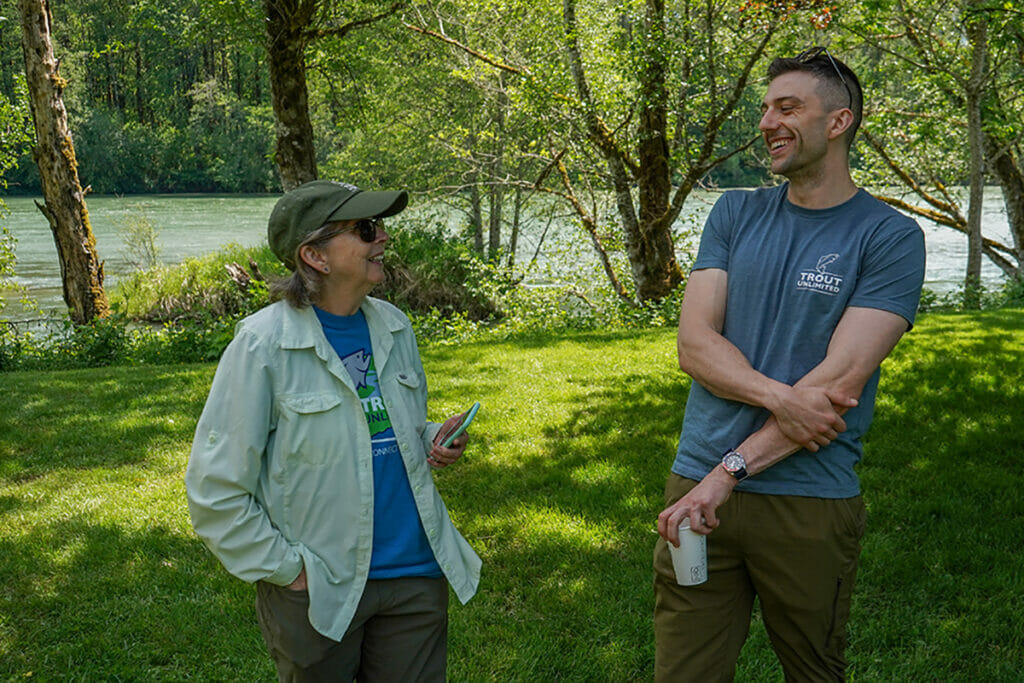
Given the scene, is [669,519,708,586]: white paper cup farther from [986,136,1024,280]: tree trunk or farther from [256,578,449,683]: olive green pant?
[986,136,1024,280]: tree trunk

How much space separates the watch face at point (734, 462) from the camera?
6.67 ft

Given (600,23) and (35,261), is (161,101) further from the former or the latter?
(600,23)

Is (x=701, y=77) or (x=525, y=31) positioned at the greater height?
(x=525, y=31)

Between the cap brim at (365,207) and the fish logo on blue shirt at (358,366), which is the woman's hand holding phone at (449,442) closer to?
the fish logo on blue shirt at (358,366)

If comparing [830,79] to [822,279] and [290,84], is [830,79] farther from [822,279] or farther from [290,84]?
[290,84]

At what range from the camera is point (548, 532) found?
14.0ft

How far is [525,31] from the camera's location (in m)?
13.1

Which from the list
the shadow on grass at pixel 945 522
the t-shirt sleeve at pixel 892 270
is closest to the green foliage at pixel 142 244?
the shadow on grass at pixel 945 522

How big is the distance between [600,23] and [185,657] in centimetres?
1013

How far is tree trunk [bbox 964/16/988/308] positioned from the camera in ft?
37.6

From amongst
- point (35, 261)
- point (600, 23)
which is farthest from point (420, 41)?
point (35, 261)

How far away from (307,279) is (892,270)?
1370 mm

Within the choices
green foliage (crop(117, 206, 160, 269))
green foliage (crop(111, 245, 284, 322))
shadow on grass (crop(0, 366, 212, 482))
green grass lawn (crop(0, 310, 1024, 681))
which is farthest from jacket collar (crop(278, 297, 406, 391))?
green foliage (crop(117, 206, 160, 269))

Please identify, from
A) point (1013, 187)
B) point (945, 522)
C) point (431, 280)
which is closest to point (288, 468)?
point (945, 522)
